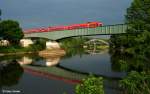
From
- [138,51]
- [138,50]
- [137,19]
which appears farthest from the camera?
[137,19]

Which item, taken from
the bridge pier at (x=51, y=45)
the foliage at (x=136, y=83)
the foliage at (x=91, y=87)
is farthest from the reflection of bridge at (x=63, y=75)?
the bridge pier at (x=51, y=45)

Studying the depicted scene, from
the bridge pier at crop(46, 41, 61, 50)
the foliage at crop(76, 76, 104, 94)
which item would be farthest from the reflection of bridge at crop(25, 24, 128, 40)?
the foliage at crop(76, 76, 104, 94)

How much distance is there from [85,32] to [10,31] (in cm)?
2835

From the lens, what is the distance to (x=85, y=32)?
8775 centimetres

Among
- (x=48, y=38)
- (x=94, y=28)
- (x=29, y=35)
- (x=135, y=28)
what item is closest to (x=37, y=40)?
(x=29, y=35)

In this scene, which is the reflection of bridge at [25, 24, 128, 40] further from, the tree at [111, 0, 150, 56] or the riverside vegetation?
the riverside vegetation

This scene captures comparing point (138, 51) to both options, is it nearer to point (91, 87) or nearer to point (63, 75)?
point (63, 75)

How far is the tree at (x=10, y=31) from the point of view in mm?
104500

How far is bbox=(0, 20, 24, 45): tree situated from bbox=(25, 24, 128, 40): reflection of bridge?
8727mm

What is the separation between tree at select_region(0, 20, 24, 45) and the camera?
4114 inches

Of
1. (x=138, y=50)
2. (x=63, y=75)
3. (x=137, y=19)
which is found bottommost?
(x=63, y=75)

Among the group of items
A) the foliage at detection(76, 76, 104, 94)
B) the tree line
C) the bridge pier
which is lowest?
the bridge pier

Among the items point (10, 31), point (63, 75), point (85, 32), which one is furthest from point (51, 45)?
point (63, 75)

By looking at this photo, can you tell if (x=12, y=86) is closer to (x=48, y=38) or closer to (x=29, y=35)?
(x=48, y=38)
